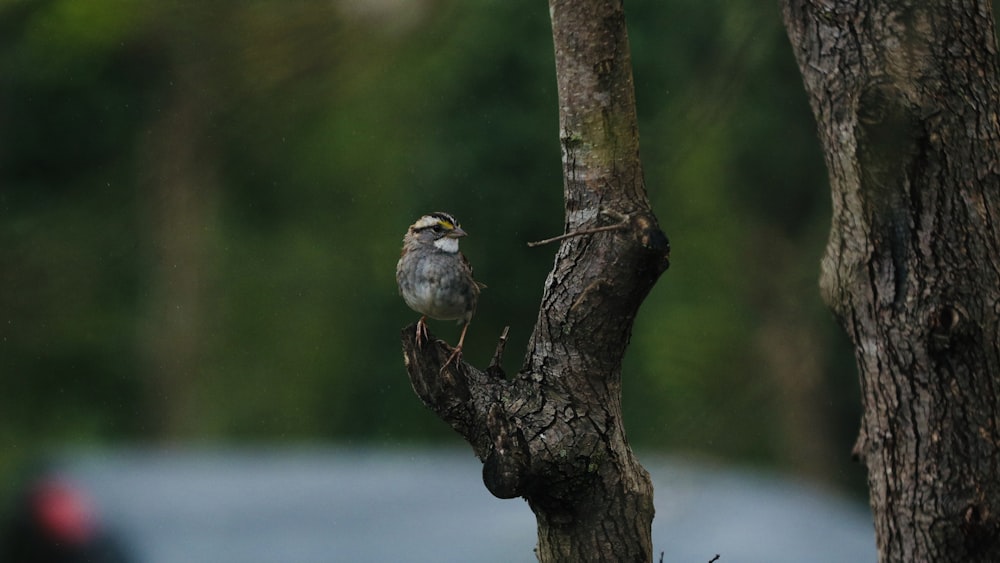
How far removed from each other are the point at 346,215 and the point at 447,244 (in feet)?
53.1

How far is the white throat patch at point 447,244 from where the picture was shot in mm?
5879

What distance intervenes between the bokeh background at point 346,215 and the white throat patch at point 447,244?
5.30 feet

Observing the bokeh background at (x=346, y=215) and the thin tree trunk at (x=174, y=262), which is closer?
the bokeh background at (x=346, y=215)

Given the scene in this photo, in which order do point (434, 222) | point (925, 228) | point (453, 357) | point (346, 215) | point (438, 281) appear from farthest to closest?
point (346, 215) → point (434, 222) → point (438, 281) → point (925, 228) → point (453, 357)

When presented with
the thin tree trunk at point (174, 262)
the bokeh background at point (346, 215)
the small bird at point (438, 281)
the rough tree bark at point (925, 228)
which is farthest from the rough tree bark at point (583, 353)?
the thin tree trunk at point (174, 262)

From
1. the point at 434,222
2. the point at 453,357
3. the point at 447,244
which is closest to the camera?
the point at 453,357

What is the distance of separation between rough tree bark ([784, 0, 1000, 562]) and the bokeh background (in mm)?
1469

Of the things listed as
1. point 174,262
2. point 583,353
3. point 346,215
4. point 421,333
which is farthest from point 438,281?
point 346,215

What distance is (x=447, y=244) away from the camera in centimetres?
592

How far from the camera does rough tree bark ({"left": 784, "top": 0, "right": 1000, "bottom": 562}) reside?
510cm

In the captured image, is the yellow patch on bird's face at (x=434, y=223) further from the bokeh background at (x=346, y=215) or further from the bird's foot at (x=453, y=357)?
the bokeh background at (x=346, y=215)

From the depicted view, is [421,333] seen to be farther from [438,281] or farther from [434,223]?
[434,223]

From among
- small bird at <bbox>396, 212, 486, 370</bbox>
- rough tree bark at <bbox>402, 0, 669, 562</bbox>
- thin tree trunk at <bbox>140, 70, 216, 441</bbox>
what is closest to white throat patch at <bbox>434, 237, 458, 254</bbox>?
small bird at <bbox>396, 212, 486, 370</bbox>

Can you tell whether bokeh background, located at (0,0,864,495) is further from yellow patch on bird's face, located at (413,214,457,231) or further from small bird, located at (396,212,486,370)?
small bird, located at (396,212,486,370)
